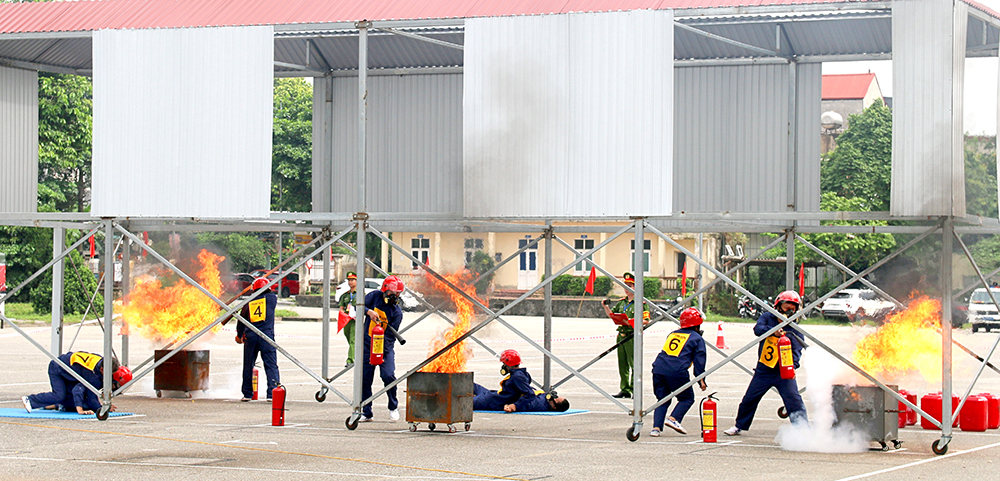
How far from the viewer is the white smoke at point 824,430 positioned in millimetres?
12867

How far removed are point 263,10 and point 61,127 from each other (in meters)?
29.7

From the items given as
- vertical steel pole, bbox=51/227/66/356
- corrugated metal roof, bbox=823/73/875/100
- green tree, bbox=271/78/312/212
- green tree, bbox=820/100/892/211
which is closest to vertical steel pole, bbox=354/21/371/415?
vertical steel pole, bbox=51/227/66/356

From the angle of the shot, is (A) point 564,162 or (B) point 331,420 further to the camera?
(B) point 331,420

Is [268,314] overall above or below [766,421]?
above

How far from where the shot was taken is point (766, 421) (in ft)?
52.6

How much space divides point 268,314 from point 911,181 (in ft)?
31.8

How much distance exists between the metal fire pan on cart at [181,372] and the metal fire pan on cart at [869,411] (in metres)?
10.3

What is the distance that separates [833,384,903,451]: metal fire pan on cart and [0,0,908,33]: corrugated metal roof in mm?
4375

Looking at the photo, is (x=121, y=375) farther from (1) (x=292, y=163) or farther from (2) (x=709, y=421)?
(1) (x=292, y=163)

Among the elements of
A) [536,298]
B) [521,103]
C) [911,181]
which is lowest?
[536,298]

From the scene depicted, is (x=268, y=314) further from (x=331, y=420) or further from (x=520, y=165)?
(x=520, y=165)

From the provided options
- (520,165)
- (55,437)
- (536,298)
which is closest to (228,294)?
(55,437)

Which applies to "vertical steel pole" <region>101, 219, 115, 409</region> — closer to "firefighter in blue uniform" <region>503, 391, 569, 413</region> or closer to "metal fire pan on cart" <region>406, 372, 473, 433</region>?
"metal fire pan on cart" <region>406, 372, 473, 433</region>

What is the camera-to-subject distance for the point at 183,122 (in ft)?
49.0
